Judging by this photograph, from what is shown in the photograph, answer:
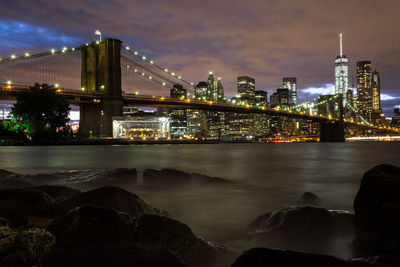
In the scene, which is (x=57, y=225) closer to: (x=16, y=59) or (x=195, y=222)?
(x=195, y=222)

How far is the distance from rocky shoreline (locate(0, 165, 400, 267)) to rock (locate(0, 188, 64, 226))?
0.01m

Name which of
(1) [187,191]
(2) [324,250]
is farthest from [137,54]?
(2) [324,250]

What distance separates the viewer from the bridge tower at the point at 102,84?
48.6 meters

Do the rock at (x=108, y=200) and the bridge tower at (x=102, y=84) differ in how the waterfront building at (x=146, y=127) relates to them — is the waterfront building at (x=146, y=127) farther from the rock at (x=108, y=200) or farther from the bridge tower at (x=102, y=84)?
the rock at (x=108, y=200)

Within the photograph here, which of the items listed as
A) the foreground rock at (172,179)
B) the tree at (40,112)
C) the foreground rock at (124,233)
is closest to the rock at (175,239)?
the foreground rock at (124,233)

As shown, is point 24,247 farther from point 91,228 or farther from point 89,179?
point 89,179

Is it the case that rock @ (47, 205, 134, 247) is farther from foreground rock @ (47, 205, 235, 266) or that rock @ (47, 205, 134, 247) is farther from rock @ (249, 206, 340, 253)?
rock @ (249, 206, 340, 253)

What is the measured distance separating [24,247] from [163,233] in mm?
1394

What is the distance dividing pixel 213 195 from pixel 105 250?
5.69 meters

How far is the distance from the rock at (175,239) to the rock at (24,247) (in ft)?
3.22

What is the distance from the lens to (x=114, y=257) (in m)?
2.56

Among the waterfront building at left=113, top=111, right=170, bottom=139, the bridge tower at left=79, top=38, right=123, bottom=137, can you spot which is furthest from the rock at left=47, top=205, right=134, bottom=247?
the waterfront building at left=113, top=111, right=170, bottom=139

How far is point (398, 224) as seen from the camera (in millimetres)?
3730

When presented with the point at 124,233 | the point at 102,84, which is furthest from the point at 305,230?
the point at 102,84
